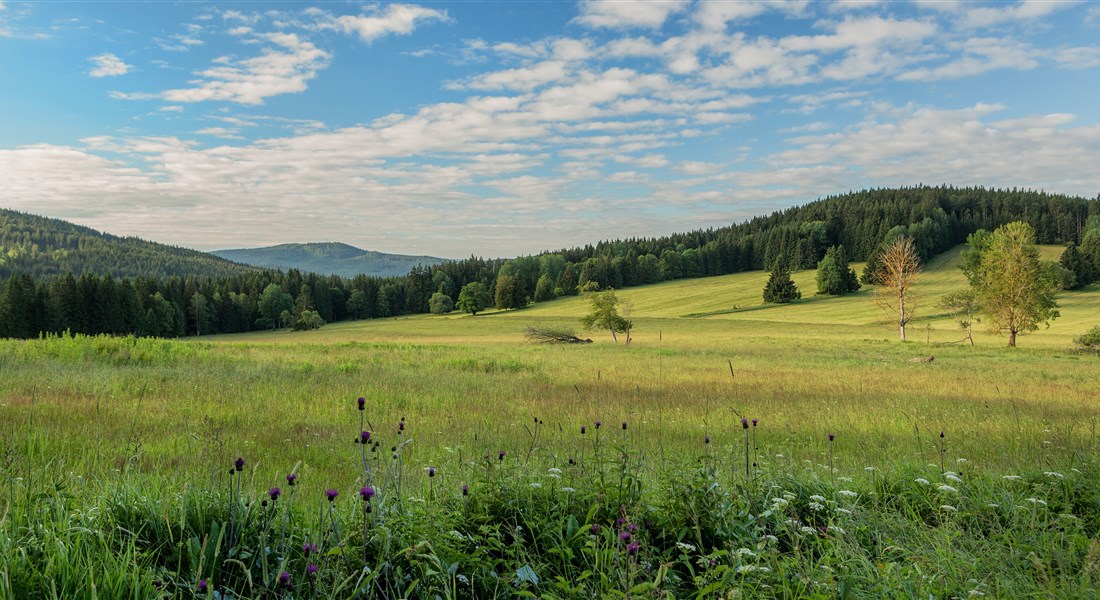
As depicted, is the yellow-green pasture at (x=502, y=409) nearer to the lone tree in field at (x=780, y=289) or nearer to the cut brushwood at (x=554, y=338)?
the cut brushwood at (x=554, y=338)

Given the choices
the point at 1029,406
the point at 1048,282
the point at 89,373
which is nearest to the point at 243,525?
the point at 89,373

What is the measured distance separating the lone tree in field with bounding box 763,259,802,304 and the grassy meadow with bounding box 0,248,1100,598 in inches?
2995

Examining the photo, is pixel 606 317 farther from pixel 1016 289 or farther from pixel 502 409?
pixel 502 409

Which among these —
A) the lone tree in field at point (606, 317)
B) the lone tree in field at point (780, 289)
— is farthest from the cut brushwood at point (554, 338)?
the lone tree in field at point (780, 289)

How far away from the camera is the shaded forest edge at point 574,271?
81312mm

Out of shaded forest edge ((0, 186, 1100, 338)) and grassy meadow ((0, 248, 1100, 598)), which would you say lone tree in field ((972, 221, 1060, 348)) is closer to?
grassy meadow ((0, 248, 1100, 598))

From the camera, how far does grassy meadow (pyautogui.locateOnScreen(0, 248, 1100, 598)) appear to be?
10.0 ft

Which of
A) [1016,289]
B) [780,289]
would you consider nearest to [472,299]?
[780,289]

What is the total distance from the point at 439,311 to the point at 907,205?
391 feet

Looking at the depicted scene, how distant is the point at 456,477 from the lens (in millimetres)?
5090

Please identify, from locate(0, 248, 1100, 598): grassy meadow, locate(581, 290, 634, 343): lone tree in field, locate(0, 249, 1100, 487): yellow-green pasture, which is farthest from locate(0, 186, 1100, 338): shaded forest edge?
locate(0, 248, 1100, 598): grassy meadow

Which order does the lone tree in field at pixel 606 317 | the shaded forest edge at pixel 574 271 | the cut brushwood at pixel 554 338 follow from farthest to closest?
the shaded forest edge at pixel 574 271, the lone tree in field at pixel 606 317, the cut brushwood at pixel 554 338

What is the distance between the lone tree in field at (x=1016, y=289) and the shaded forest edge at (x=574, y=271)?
153 ft

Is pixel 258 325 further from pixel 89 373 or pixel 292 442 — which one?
pixel 292 442
